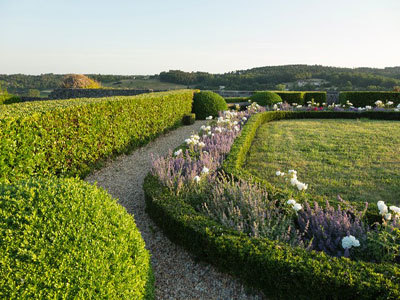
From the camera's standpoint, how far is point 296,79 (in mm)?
38375

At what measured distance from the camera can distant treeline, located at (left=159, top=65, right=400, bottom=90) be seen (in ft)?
103

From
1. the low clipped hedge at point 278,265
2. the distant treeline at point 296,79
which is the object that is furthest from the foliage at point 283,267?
the distant treeline at point 296,79

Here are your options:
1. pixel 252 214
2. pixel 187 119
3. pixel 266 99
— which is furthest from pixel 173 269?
pixel 266 99

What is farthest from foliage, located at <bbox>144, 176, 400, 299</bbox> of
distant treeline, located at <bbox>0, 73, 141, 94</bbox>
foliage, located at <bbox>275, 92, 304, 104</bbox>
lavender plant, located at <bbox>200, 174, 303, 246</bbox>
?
distant treeline, located at <bbox>0, 73, 141, 94</bbox>

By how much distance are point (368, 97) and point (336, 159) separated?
12601mm

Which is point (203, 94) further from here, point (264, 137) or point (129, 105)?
point (129, 105)

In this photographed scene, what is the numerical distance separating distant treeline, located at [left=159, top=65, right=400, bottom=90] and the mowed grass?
79.1ft

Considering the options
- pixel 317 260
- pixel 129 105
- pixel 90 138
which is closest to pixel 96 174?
pixel 90 138

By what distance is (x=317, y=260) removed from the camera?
2.42 m

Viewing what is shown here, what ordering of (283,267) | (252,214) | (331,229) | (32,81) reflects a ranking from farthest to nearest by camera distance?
(32,81) → (252,214) → (331,229) → (283,267)

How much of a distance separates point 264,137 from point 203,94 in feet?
18.2

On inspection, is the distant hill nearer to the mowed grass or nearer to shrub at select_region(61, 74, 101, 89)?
shrub at select_region(61, 74, 101, 89)

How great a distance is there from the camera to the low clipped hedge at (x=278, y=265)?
215 centimetres

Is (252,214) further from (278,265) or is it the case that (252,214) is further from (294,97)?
(294,97)
